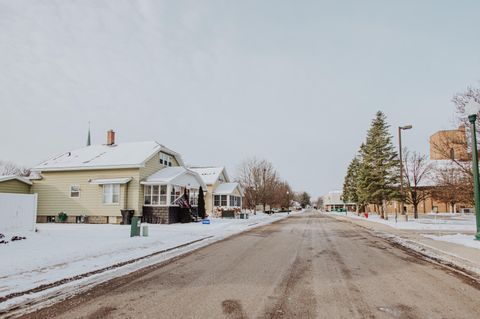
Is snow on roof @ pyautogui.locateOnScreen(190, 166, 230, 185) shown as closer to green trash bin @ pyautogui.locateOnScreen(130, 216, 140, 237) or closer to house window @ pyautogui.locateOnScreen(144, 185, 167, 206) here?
house window @ pyautogui.locateOnScreen(144, 185, 167, 206)

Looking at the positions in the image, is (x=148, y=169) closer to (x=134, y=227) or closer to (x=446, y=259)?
(x=134, y=227)

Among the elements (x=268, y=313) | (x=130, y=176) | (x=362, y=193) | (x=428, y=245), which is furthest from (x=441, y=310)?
(x=362, y=193)

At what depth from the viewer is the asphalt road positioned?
479 cm

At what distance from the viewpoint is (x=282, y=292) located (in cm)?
583

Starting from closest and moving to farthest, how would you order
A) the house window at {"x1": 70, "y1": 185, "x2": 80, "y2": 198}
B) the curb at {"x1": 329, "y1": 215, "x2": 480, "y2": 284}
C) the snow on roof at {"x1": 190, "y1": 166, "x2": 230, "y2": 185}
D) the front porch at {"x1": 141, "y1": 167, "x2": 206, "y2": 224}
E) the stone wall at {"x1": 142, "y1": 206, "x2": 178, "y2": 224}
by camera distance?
the curb at {"x1": 329, "y1": 215, "x2": 480, "y2": 284}
the stone wall at {"x1": 142, "y1": 206, "x2": 178, "y2": 224}
the front porch at {"x1": 141, "y1": 167, "x2": 206, "y2": 224}
the house window at {"x1": 70, "y1": 185, "x2": 80, "y2": 198}
the snow on roof at {"x1": 190, "y1": 166, "x2": 230, "y2": 185}

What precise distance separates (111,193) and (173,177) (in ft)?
17.0

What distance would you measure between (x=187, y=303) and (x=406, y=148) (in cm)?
4006

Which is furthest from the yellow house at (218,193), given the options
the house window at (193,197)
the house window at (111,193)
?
the house window at (111,193)

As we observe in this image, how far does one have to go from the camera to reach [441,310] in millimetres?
4902

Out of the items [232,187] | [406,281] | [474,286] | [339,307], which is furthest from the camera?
[232,187]

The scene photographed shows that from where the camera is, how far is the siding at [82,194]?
26.1 m

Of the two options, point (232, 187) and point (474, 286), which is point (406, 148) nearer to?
point (232, 187)

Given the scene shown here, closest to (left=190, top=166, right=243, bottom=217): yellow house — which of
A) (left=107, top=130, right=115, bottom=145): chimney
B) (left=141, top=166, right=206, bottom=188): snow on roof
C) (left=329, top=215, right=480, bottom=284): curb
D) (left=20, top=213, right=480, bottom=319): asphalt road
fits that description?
(left=141, top=166, right=206, bottom=188): snow on roof

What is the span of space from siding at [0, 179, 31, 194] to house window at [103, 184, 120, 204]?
6211 millimetres
